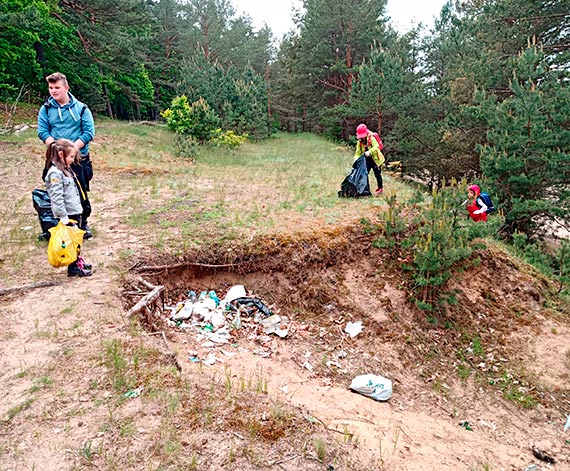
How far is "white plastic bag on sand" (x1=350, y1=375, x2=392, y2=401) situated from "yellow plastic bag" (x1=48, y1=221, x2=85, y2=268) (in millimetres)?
3455

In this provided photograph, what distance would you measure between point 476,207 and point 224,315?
4427 millimetres

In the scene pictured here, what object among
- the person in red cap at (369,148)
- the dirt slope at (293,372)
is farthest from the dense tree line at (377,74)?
the dirt slope at (293,372)

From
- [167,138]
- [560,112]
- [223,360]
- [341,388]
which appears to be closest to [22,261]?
[223,360]

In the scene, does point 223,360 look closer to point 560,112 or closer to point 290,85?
point 560,112

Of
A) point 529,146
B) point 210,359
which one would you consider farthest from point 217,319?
point 529,146

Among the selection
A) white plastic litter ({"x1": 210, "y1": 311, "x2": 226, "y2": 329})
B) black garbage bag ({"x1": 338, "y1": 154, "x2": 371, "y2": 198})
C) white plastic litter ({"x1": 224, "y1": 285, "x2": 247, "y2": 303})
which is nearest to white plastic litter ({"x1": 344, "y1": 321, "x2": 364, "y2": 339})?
Answer: white plastic litter ({"x1": 224, "y1": 285, "x2": 247, "y2": 303})

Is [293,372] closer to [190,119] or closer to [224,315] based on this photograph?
Result: [224,315]

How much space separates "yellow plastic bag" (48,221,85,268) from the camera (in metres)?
4.17

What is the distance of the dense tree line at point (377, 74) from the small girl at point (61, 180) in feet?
30.3

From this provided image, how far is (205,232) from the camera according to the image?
20.0 feet

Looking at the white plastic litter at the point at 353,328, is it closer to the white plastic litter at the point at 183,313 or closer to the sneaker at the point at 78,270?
the white plastic litter at the point at 183,313

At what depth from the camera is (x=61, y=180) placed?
4344 millimetres

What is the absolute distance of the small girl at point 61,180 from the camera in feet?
14.1

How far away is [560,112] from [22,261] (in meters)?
12.0
